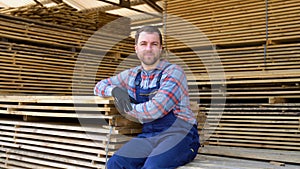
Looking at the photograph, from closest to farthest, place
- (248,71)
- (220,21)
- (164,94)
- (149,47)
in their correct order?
(164,94), (149,47), (248,71), (220,21)

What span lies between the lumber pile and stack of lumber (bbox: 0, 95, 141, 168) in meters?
2.67

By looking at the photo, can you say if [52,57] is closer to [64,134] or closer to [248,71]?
[248,71]

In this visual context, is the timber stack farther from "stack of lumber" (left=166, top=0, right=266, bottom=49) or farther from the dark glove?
"stack of lumber" (left=166, top=0, right=266, bottom=49)

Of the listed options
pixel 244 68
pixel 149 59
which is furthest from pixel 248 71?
pixel 149 59

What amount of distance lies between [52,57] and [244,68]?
3868 millimetres

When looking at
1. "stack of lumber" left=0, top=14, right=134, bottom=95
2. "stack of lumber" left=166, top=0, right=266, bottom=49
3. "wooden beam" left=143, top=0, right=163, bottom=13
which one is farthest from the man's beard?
"wooden beam" left=143, top=0, right=163, bottom=13

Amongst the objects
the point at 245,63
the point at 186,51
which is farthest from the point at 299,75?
the point at 186,51

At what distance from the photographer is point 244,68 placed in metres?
7.19

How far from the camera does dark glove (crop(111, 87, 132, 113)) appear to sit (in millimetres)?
3705

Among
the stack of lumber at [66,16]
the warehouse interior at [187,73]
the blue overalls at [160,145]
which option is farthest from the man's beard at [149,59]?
the stack of lumber at [66,16]

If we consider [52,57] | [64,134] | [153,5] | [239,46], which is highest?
[153,5]

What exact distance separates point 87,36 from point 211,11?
2.88 meters

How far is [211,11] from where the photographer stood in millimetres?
7582

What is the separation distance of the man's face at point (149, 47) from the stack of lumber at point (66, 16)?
207 inches
